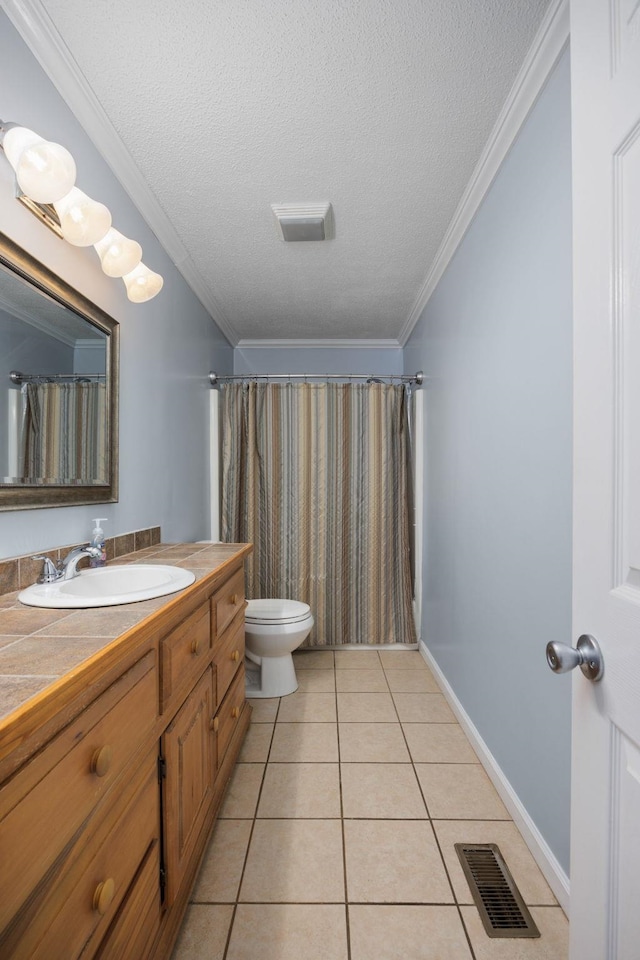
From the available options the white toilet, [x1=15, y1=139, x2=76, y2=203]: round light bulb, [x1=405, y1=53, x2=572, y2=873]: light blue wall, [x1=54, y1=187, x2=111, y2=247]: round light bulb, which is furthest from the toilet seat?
[x1=15, y1=139, x2=76, y2=203]: round light bulb

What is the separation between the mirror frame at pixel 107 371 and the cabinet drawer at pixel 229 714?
826 millimetres

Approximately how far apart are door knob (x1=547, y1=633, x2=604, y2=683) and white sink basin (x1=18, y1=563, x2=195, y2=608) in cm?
82

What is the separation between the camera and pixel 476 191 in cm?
183

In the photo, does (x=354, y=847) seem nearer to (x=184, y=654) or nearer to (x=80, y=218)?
(x=184, y=654)

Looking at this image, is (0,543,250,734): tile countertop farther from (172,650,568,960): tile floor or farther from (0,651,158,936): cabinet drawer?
(172,650,568,960): tile floor

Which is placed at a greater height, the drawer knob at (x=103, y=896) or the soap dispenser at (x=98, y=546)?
the soap dispenser at (x=98, y=546)

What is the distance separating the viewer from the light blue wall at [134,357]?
1.21 m

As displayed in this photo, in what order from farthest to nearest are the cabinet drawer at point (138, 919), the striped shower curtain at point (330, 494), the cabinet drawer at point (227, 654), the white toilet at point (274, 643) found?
the striped shower curtain at point (330, 494), the white toilet at point (274, 643), the cabinet drawer at point (227, 654), the cabinet drawer at point (138, 919)

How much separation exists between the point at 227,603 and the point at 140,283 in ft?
3.79

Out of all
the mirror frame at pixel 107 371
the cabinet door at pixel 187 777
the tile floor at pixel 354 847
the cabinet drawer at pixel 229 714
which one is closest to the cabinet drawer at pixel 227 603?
the cabinet door at pixel 187 777

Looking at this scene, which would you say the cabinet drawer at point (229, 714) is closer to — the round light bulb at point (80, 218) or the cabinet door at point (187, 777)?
the cabinet door at point (187, 777)

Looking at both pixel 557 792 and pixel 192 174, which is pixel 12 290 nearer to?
pixel 192 174

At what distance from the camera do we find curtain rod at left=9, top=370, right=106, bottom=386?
1202 millimetres

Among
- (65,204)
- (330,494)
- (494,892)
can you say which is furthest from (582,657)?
(330,494)
